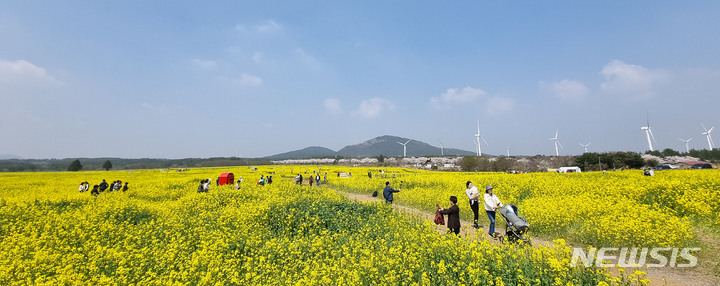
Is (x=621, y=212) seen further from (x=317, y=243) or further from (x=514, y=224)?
(x=317, y=243)

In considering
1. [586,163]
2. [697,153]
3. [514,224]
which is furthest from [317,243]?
[697,153]

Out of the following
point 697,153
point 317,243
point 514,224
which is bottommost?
point 317,243

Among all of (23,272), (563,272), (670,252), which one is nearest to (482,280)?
(563,272)

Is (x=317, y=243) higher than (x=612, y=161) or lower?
lower

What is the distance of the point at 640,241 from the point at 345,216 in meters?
9.42

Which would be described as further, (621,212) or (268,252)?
(621,212)

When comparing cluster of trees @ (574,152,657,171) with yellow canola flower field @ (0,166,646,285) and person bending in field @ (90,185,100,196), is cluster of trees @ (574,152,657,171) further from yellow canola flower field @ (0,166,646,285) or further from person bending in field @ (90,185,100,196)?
person bending in field @ (90,185,100,196)

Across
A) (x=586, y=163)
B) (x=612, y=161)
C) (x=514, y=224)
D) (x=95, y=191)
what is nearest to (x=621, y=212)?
(x=514, y=224)

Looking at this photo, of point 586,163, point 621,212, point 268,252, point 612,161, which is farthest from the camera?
point 586,163

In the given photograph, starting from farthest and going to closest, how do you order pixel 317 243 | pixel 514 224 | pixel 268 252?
pixel 514 224 → pixel 317 243 → pixel 268 252

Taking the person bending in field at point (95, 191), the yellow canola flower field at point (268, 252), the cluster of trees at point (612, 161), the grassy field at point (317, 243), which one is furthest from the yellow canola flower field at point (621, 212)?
the cluster of trees at point (612, 161)

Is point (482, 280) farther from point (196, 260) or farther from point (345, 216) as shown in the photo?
point (345, 216)

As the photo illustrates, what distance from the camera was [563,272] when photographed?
217 inches

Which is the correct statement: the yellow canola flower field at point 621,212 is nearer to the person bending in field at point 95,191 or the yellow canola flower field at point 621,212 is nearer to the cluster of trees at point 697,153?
the person bending in field at point 95,191
